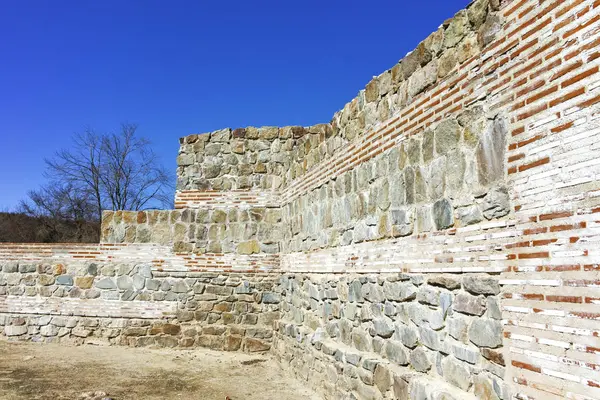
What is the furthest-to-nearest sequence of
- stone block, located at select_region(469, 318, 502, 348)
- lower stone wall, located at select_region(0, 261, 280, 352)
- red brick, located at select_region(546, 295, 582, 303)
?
lower stone wall, located at select_region(0, 261, 280, 352), stone block, located at select_region(469, 318, 502, 348), red brick, located at select_region(546, 295, 582, 303)

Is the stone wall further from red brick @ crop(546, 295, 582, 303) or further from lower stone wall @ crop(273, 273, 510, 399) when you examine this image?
red brick @ crop(546, 295, 582, 303)

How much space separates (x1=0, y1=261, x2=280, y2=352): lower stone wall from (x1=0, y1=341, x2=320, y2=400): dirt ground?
0.89 ft

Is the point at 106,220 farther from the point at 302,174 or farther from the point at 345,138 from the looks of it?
the point at 345,138

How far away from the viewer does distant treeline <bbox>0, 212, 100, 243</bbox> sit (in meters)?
24.5

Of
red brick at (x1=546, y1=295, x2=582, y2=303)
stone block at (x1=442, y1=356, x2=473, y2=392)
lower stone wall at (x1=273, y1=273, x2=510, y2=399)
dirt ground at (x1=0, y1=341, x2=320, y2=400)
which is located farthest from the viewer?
dirt ground at (x1=0, y1=341, x2=320, y2=400)

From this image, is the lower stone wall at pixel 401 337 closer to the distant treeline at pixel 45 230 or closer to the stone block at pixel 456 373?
the stone block at pixel 456 373

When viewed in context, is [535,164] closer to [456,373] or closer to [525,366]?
Answer: [525,366]

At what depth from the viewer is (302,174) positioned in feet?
27.8

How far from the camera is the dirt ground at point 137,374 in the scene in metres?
7.06

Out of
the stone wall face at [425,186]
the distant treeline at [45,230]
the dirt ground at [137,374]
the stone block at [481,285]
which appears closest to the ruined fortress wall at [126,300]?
the dirt ground at [137,374]

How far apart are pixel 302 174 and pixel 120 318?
465 cm

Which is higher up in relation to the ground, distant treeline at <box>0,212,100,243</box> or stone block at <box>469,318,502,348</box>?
distant treeline at <box>0,212,100,243</box>

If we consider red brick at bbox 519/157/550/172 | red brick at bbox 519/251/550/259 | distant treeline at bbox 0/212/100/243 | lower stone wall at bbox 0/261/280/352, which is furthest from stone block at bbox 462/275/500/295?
distant treeline at bbox 0/212/100/243

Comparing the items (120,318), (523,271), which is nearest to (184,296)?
(120,318)
